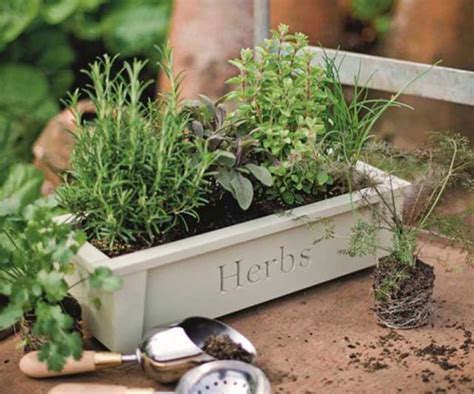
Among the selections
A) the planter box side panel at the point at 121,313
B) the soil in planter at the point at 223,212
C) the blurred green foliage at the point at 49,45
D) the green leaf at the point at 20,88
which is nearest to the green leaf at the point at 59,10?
the blurred green foliage at the point at 49,45

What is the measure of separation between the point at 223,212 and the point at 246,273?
111 mm

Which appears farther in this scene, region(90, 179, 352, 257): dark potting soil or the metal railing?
the metal railing

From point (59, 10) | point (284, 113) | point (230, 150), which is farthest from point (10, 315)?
point (59, 10)

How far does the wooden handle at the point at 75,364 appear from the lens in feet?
4.85

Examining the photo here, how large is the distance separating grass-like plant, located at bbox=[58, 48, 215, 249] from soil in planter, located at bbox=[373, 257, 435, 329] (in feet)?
1.02

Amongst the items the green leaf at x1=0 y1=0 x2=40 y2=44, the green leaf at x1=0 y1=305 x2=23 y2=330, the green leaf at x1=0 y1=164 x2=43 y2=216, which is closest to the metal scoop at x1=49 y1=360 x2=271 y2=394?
the green leaf at x1=0 y1=305 x2=23 y2=330

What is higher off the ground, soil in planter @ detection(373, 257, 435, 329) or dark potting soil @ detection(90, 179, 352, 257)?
dark potting soil @ detection(90, 179, 352, 257)

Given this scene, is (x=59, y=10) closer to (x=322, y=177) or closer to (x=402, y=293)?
(x=322, y=177)

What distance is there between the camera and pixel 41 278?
1.42 meters

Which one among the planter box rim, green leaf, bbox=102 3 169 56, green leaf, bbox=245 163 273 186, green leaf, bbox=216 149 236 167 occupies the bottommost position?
the planter box rim

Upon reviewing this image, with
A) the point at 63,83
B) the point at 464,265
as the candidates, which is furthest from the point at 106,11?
the point at 464,265

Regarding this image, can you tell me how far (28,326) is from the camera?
1.54 meters

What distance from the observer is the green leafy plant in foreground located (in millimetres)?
1399

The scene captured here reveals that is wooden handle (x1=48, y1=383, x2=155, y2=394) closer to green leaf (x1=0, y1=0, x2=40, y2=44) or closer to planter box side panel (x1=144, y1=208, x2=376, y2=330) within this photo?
planter box side panel (x1=144, y1=208, x2=376, y2=330)
